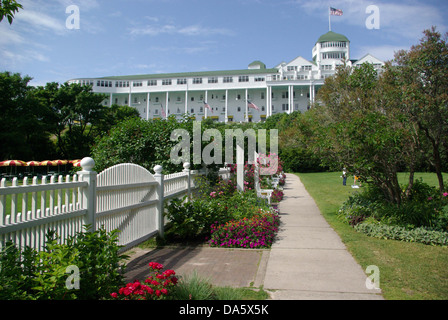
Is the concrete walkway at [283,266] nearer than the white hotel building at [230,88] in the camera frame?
Yes

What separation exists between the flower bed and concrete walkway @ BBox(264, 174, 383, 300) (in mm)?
319

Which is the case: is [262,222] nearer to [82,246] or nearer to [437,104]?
[82,246]

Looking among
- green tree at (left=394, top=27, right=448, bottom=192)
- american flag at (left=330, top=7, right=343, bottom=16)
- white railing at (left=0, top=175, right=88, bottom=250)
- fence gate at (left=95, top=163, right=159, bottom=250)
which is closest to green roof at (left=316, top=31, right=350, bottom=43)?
american flag at (left=330, top=7, right=343, bottom=16)

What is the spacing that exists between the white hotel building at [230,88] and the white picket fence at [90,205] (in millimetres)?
73612

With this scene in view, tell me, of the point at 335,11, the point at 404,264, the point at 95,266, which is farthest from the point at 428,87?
the point at 335,11

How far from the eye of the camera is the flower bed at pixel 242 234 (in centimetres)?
731

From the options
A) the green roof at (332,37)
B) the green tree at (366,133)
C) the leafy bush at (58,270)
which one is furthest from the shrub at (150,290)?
the green roof at (332,37)

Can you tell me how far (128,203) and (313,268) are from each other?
3624 mm

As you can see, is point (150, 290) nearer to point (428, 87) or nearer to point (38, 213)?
point (38, 213)

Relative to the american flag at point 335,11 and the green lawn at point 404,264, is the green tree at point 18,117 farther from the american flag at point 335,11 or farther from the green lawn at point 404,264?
the american flag at point 335,11

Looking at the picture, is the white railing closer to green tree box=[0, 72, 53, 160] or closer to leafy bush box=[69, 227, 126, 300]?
leafy bush box=[69, 227, 126, 300]

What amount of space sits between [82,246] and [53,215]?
65 centimetres

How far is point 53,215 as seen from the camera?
14.0 feet
